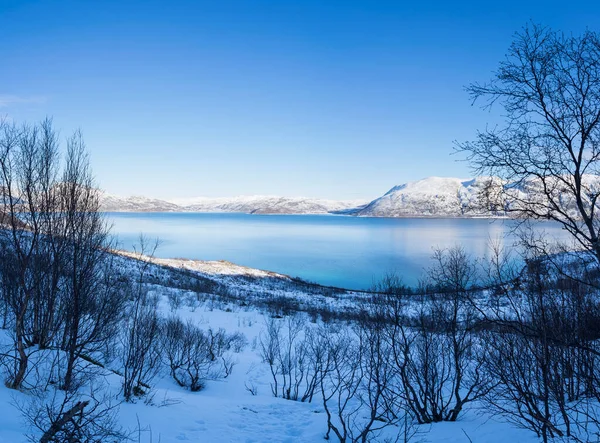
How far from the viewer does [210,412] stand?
8.84 m

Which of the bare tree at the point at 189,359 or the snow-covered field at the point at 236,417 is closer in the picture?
the snow-covered field at the point at 236,417

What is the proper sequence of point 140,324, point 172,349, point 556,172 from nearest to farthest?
point 556,172
point 140,324
point 172,349

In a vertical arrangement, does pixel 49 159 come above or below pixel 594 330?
above

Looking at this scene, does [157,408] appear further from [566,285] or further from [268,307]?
[268,307]

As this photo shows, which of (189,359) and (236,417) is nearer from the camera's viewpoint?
(236,417)

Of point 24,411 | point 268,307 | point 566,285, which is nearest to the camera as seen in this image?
point 24,411

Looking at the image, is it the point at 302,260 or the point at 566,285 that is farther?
the point at 302,260

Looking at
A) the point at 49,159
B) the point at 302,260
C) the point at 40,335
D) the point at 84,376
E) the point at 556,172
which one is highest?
the point at 49,159

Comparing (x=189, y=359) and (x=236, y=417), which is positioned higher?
(x=189, y=359)

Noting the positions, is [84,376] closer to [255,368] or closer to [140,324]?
[140,324]

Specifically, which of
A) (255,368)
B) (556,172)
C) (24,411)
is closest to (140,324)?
(24,411)

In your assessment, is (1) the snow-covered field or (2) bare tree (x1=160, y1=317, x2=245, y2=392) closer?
(1) the snow-covered field

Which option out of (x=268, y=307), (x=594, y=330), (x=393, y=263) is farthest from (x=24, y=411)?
(x=393, y=263)

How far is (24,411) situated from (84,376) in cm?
212
